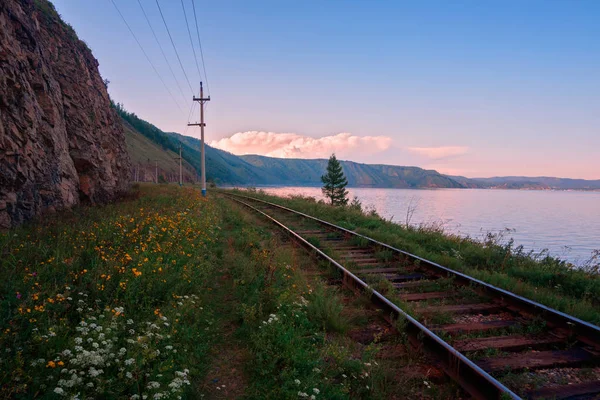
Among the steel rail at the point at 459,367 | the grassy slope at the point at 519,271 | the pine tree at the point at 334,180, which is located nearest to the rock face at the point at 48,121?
the steel rail at the point at 459,367

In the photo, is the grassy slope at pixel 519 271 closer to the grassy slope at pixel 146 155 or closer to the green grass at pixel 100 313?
the green grass at pixel 100 313

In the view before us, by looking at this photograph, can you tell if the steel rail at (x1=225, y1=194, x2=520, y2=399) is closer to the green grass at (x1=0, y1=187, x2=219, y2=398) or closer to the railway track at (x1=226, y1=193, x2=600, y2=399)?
the railway track at (x1=226, y1=193, x2=600, y2=399)

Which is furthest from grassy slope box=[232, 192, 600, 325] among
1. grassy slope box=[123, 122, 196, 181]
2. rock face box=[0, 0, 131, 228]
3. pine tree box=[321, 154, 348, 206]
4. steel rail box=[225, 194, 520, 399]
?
grassy slope box=[123, 122, 196, 181]

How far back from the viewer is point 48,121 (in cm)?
985

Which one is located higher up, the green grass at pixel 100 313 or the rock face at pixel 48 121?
the rock face at pixel 48 121

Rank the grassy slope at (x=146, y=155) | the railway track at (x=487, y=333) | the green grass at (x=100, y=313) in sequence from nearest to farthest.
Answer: the green grass at (x=100, y=313)
the railway track at (x=487, y=333)
the grassy slope at (x=146, y=155)

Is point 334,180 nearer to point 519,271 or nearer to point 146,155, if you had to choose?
point 519,271

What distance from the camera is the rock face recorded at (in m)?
7.43

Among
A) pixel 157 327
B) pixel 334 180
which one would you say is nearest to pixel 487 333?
pixel 157 327

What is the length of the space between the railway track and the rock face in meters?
7.80

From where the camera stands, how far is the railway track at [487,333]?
10.4 feet

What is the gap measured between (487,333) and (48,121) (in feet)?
40.8

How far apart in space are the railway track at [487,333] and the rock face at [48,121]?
780 centimetres

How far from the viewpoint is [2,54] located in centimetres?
738
